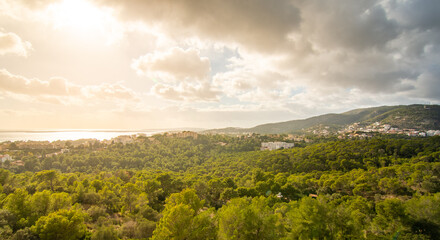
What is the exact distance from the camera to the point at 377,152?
155ft

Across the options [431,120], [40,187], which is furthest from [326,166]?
[431,120]

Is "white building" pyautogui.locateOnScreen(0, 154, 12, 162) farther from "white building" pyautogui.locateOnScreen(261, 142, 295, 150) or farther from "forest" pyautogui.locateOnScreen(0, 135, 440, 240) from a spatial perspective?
"white building" pyautogui.locateOnScreen(261, 142, 295, 150)

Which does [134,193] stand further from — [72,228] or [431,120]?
[431,120]

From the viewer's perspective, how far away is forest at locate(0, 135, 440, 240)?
12.8 m

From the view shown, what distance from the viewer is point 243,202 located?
693 inches

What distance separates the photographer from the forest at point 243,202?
1284 cm

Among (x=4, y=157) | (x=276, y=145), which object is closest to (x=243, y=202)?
(x=276, y=145)

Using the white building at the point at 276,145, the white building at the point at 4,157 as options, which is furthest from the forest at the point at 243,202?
the white building at the point at 276,145

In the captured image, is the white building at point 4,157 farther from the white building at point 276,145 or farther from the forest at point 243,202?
the white building at point 276,145

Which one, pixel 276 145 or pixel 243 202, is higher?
pixel 243 202

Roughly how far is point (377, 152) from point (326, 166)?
1428cm

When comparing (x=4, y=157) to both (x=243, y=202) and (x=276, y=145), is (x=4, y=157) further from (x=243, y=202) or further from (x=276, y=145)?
(x=276, y=145)

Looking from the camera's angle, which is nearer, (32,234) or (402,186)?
(32,234)

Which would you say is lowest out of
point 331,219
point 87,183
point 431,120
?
point 87,183
